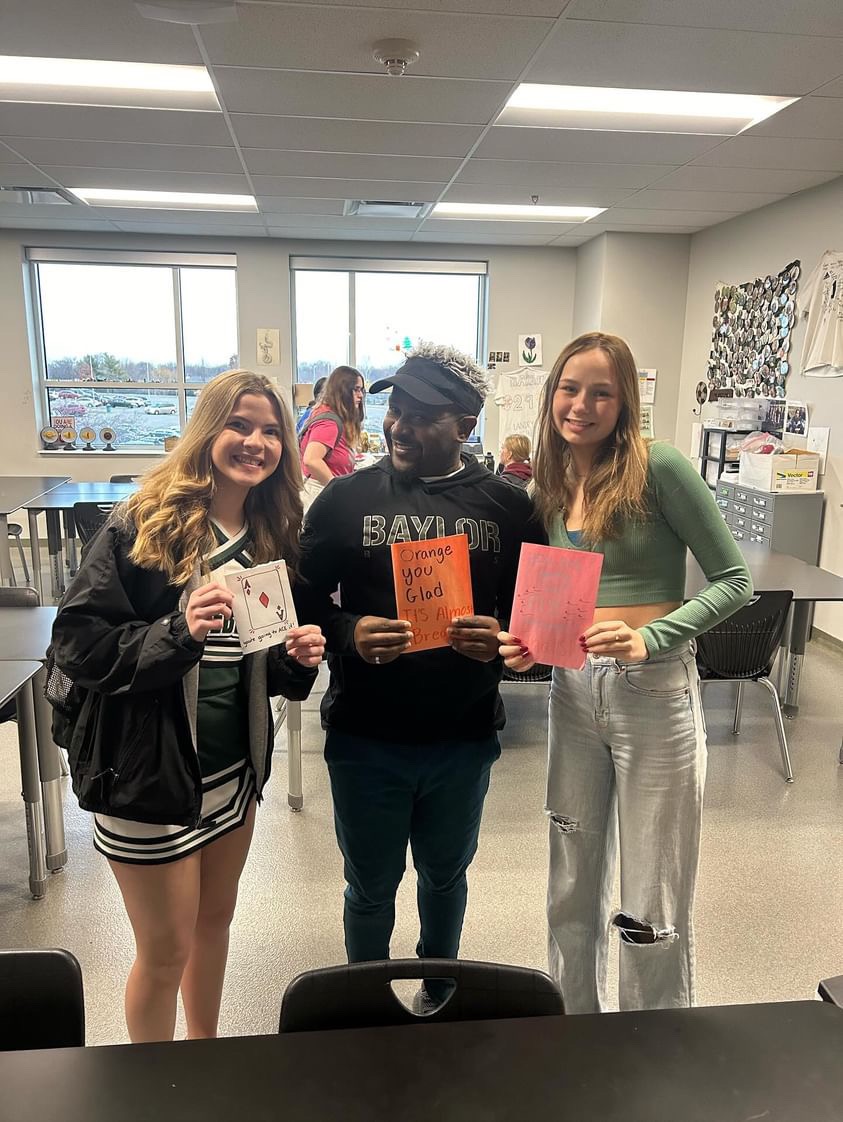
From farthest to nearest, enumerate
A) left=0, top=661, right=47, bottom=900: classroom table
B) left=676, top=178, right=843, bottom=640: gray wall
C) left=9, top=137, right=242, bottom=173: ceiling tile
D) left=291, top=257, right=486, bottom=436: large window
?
1. left=291, top=257, right=486, bottom=436: large window
2. left=676, top=178, right=843, bottom=640: gray wall
3. left=9, top=137, right=242, bottom=173: ceiling tile
4. left=0, top=661, right=47, bottom=900: classroom table

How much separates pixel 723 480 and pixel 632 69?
124 inches

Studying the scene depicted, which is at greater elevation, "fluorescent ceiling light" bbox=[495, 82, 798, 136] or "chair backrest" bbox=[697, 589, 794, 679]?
"fluorescent ceiling light" bbox=[495, 82, 798, 136]

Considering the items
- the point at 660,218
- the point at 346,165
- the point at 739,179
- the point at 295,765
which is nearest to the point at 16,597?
the point at 295,765

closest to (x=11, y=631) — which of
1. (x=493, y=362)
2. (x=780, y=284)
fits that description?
(x=780, y=284)

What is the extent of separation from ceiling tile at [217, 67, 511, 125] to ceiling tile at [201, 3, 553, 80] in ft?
0.33

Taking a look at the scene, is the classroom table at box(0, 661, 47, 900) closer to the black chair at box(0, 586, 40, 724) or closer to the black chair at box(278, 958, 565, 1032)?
the black chair at box(0, 586, 40, 724)

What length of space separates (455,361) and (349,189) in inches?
163

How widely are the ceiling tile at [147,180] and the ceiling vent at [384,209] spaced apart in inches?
31.6

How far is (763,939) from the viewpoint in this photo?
226 cm

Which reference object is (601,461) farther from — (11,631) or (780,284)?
(780,284)

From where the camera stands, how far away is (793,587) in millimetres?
3434

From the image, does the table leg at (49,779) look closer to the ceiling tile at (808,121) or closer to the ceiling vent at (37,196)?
the ceiling tile at (808,121)

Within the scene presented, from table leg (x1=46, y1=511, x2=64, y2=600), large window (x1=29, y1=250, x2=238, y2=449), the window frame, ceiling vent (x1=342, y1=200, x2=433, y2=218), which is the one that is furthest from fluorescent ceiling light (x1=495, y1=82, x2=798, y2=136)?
large window (x1=29, y1=250, x2=238, y2=449)

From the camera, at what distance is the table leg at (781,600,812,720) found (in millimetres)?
3568
